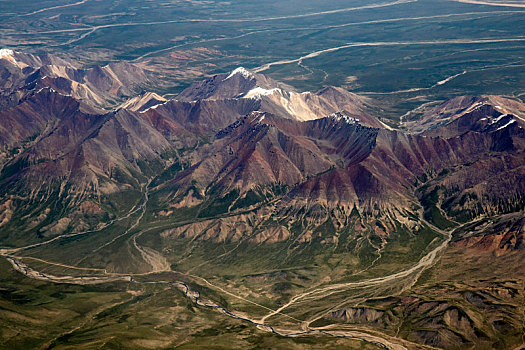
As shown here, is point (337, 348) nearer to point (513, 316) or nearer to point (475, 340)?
point (475, 340)

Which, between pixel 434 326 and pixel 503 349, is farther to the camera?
pixel 434 326

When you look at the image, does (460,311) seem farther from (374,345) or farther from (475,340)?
(374,345)

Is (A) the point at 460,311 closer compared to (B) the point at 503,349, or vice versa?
(B) the point at 503,349

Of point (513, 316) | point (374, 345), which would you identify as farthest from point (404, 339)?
point (513, 316)

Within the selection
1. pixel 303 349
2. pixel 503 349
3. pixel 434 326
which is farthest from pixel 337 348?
pixel 503 349

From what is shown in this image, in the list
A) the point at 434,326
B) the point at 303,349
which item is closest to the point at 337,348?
the point at 303,349

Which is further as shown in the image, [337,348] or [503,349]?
[337,348]

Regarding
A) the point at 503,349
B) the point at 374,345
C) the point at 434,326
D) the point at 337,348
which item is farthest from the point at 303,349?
the point at 503,349
